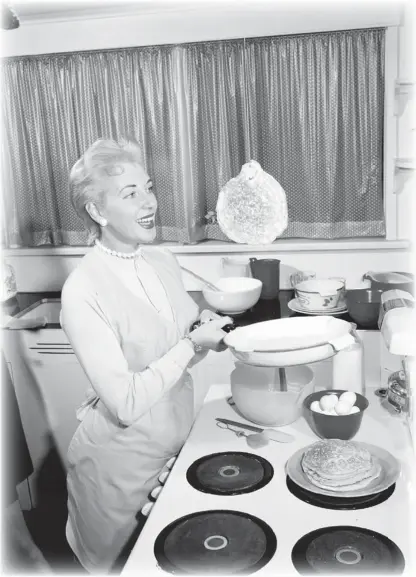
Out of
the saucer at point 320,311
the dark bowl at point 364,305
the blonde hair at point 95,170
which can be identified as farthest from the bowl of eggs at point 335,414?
the saucer at point 320,311

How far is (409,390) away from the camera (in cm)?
158

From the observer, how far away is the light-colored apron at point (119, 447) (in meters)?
1.71

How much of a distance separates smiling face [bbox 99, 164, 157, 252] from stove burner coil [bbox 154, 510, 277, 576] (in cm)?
80

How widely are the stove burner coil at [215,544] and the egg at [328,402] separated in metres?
0.40

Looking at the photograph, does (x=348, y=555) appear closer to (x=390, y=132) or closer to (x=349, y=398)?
(x=349, y=398)

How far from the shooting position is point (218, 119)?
3.00m

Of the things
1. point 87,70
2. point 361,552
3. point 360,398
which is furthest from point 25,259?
point 361,552

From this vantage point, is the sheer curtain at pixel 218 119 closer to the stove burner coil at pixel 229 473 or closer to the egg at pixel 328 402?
the egg at pixel 328 402

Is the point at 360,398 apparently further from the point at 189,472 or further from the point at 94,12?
the point at 94,12

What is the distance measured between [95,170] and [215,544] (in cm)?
103

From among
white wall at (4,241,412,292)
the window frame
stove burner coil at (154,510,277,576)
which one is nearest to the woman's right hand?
stove burner coil at (154,510,277,576)

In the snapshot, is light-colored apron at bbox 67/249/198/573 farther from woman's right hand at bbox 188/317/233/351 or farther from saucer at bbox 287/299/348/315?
saucer at bbox 287/299/348/315

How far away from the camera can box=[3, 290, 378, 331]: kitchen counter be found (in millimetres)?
2678

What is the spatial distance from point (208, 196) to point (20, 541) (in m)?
1.78
